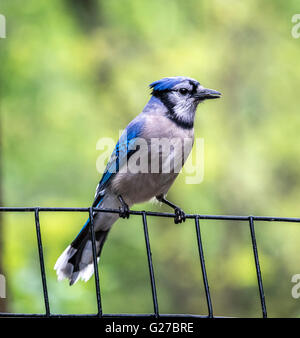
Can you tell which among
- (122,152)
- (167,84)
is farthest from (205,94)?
(122,152)

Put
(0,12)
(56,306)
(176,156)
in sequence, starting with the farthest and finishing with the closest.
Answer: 1. (0,12)
2. (56,306)
3. (176,156)

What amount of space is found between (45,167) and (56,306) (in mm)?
2997

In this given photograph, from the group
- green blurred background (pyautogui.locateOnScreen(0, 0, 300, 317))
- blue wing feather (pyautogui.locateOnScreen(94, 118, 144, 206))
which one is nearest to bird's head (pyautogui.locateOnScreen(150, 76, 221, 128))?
blue wing feather (pyautogui.locateOnScreen(94, 118, 144, 206))

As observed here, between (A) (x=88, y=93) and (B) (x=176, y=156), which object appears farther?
(A) (x=88, y=93)

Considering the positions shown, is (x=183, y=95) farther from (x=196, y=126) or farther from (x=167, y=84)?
(x=196, y=126)

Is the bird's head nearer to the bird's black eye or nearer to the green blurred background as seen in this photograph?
the bird's black eye

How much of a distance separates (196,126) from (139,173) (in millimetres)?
3348

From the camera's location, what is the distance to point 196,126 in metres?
6.82

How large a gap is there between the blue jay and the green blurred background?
2769mm

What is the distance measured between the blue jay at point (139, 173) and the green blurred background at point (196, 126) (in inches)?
109

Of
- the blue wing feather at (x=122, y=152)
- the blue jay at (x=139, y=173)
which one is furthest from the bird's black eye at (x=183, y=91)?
the blue wing feather at (x=122, y=152)
